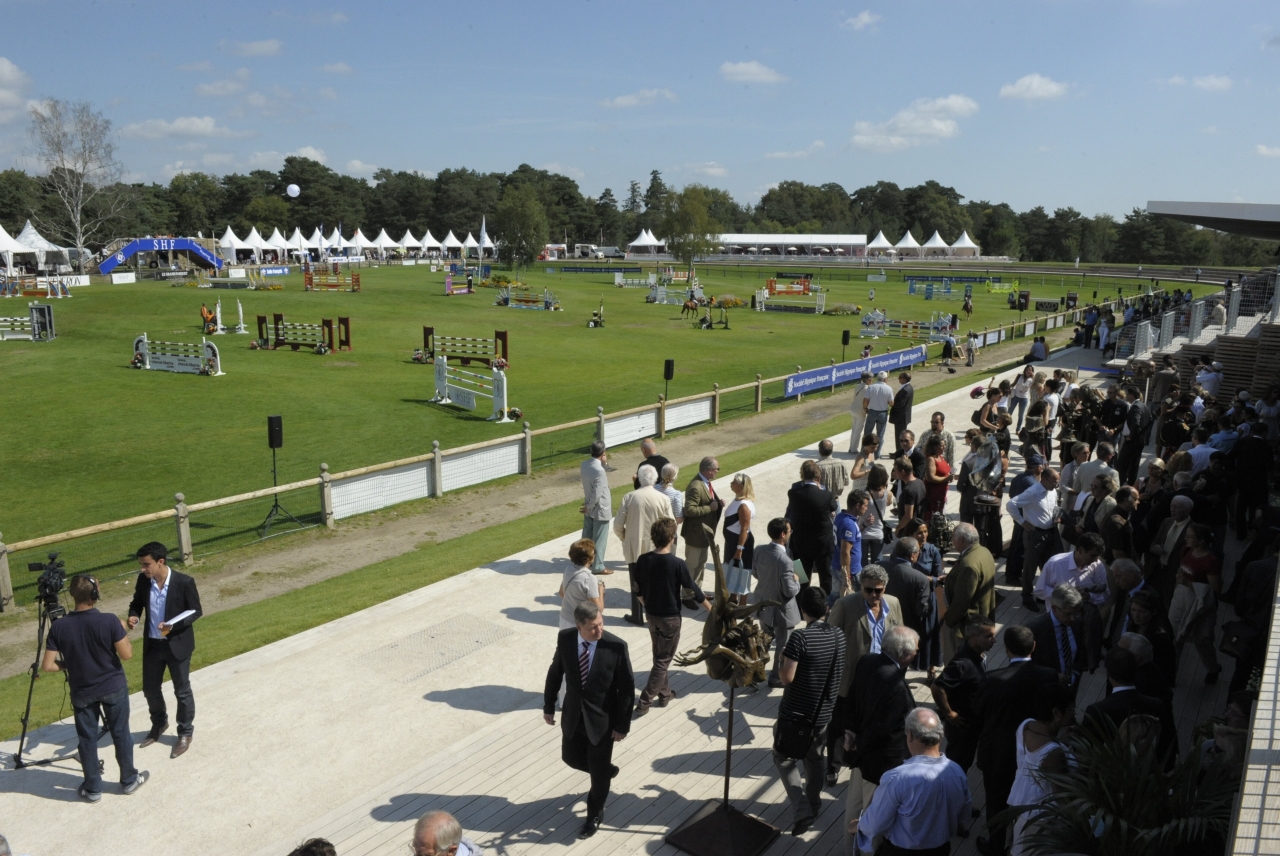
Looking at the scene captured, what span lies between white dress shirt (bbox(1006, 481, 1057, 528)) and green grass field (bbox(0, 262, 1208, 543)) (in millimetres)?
12219

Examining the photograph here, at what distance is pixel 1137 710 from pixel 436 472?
13005 millimetres

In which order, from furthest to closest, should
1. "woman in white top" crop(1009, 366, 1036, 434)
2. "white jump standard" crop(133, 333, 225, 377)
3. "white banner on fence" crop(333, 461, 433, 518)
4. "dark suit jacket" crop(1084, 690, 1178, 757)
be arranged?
"white jump standard" crop(133, 333, 225, 377)
"woman in white top" crop(1009, 366, 1036, 434)
"white banner on fence" crop(333, 461, 433, 518)
"dark suit jacket" crop(1084, 690, 1178, 757)

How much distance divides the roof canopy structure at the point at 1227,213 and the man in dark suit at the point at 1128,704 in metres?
12.9

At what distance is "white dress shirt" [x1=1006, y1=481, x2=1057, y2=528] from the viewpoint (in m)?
8.74

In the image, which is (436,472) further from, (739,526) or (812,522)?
(812,522)

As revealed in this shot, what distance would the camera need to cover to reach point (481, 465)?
17078 mm

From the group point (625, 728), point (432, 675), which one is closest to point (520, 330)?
point (432, 675)

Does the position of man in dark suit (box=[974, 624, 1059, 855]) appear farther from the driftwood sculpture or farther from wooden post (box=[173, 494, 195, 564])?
wooden post (box=[173, 494, 195, 564])

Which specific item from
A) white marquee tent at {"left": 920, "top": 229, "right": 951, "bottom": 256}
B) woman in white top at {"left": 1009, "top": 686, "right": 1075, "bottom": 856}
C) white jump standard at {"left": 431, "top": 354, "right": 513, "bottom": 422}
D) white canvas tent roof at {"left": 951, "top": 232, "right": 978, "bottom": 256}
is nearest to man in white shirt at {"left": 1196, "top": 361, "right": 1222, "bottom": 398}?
woman in white top at {"left": 1009, "top": 686, "right": 1075, "bottom": 856}

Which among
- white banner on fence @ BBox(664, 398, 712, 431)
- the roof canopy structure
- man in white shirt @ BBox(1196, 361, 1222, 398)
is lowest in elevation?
white banner on fence @ BBox(664, 398, 712, 431)

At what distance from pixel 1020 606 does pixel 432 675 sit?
6.37m

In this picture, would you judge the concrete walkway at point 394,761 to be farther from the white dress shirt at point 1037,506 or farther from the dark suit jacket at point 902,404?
the dark suit jacket at point 902,404

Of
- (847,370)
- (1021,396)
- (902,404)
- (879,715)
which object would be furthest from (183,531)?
(847,370)

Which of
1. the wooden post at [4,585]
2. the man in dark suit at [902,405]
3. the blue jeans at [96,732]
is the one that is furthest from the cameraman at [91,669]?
the man in dark suit at [902,405]
